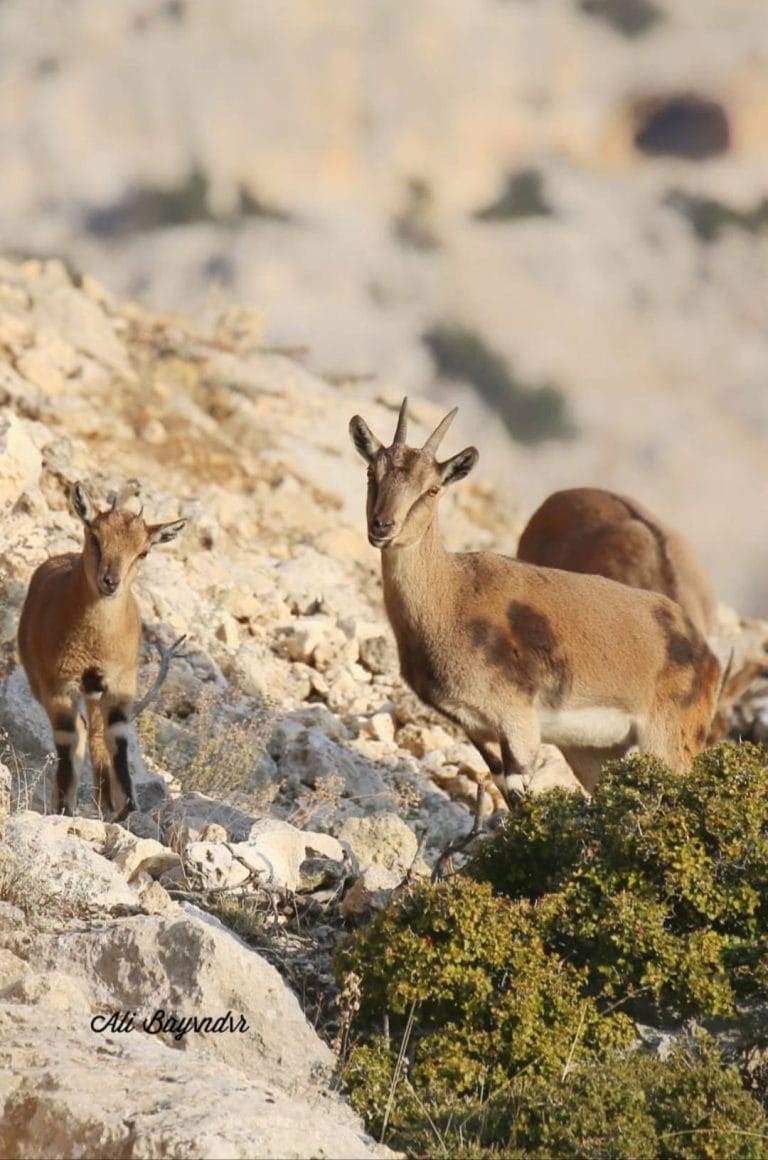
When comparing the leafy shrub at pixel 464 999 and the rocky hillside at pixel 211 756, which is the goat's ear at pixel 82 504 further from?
the leafy shrub at pixel 464 999

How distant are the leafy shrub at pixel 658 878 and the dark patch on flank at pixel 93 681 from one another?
3.14 meters

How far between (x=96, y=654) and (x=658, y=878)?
395 centimetres

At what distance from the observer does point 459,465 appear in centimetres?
893

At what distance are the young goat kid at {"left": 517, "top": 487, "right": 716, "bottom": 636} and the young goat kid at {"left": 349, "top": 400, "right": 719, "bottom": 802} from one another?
2.27 meters

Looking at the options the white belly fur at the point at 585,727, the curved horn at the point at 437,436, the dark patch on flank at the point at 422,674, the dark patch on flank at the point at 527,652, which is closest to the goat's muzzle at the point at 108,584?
the dark patch on flank at the point at 422,674

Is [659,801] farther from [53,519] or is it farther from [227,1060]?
[53,519]

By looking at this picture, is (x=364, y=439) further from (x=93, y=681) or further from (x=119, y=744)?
(x=119, y=744)

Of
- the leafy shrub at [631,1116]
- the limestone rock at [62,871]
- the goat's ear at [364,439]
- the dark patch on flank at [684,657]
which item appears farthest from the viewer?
the dark patch on flank at [684,657]

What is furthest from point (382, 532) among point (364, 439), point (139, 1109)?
point (139, 1109)

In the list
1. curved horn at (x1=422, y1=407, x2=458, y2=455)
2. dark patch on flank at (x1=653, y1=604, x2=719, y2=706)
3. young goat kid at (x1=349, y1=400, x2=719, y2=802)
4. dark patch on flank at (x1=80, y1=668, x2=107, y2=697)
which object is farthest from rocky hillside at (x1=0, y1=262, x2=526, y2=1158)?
curved horn at (x1=422, y1=407, x2=458, y2=455)

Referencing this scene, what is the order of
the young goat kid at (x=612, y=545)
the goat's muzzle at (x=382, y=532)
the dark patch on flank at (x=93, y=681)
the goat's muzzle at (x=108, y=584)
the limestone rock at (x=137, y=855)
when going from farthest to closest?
the young goat kid at (x=612, y=545), the dark patch on flank at (x=93, y=681), the goat's muzzle at (x=108, y=584), the goat's muzzle at (x=382, y=532), the limestone rock at (x=137, y=855)

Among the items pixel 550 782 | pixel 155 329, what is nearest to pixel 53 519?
pixel 550 782

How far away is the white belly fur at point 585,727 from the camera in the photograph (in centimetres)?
920

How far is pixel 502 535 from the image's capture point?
59.0 ft
